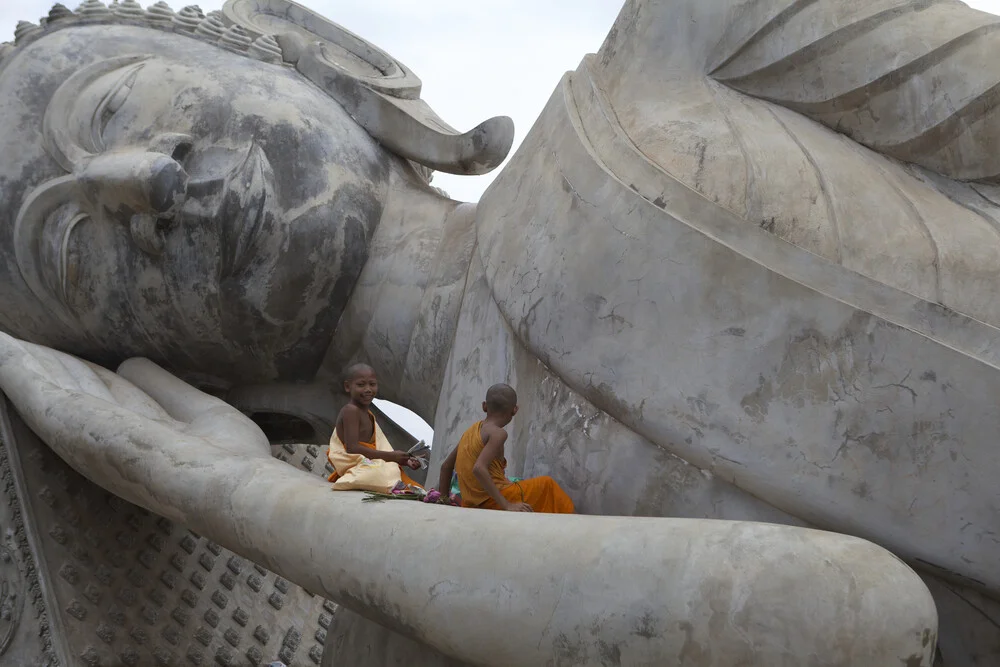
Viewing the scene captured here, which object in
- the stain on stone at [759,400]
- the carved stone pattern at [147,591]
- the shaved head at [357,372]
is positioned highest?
the stain on stone at [759,400]

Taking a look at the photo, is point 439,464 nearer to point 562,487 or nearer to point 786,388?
point 562,487

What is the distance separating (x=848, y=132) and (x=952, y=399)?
3.35ft

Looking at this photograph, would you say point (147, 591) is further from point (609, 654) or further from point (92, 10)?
point (609, 654)

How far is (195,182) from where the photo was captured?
13.5 feet

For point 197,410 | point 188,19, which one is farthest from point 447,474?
point 188,19

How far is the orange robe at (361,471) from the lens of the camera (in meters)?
3.33

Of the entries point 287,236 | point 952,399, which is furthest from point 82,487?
point 952,399

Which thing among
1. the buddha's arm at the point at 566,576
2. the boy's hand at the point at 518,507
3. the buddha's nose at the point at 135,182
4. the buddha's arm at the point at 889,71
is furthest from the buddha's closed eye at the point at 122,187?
the buddha's arm at the point at 889,71

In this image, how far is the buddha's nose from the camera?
3.99m

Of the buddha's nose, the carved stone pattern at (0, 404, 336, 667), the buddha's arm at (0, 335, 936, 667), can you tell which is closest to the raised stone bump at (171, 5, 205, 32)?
the buddha's nose

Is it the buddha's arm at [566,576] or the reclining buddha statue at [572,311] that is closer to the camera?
the buddha's arm at [566,576]

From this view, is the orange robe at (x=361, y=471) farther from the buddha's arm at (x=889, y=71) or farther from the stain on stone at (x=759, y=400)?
the buddha's arm at (x=889, y=71)

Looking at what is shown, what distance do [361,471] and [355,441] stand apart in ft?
0.98

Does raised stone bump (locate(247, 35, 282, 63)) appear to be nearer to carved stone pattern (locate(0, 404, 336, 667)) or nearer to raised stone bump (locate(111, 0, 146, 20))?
raised stone bump (locate(111, 0, 146, 20))
